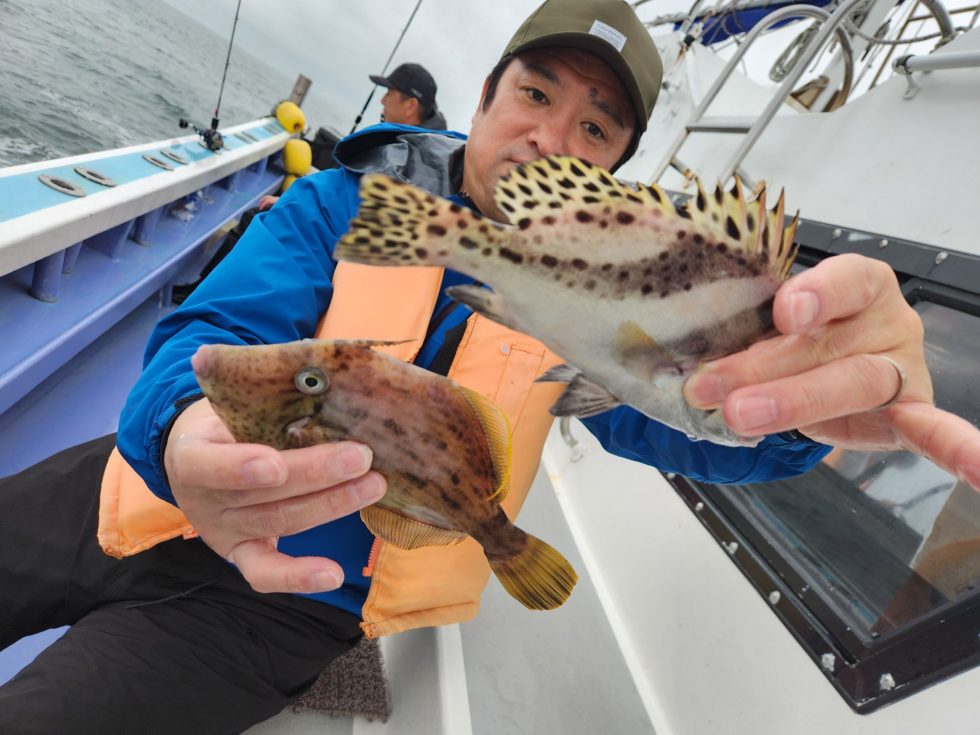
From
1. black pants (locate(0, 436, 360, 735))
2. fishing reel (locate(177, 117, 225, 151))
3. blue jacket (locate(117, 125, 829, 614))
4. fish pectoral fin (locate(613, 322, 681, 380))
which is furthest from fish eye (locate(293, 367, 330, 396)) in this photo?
fishing reel (locate(177, 117, 225, 151))

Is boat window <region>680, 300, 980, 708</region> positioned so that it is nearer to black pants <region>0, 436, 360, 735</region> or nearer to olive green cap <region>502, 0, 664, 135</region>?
olive green cap <region>502, 0, 664, 135</region>

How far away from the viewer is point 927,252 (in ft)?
9.57

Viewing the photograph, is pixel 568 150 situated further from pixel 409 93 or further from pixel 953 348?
pixel 409 93

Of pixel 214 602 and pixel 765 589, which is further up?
pixel 765 589

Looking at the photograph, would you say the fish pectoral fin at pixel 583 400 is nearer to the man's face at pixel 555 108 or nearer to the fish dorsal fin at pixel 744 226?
the fish dorsal fin at pixel 744 226

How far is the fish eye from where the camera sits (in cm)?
129

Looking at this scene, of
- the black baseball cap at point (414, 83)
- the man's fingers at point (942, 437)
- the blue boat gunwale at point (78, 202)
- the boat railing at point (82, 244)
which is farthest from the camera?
the black baseball cap at point (414, 83)

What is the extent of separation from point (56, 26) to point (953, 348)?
2611 centimetres

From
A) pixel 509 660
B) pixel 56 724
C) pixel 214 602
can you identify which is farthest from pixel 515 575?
pixel 509 660

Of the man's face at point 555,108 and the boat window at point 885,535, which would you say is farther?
the boat window at point 885,535

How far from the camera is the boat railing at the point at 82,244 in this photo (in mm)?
3299

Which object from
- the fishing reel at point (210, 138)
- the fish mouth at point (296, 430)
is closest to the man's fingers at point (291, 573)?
the fish mouth at point (296, 430)

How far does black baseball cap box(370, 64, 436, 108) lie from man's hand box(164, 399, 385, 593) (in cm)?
803

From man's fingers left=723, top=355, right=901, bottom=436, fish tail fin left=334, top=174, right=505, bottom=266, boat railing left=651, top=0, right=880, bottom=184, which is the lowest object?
fish tail fin left=334, top=174, right=505, bottom=266
